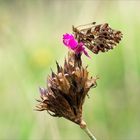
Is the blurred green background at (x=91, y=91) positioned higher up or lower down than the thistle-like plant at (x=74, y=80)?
higher up

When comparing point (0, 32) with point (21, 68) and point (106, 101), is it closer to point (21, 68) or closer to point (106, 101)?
point (21, 68)

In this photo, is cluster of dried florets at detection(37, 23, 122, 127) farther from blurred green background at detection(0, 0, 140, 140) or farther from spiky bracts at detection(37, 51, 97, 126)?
blurred green background at detection(0, 0, 140, 140)

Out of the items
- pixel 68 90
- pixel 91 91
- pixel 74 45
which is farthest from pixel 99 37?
pixel 91 91

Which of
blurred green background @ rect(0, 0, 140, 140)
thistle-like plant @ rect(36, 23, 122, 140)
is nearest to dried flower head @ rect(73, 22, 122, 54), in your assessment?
thistle-like plant @ rect(36, 23, 122, 140)

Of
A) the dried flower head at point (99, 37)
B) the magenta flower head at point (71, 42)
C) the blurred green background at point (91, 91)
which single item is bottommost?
the dried flower head at point (99, 37)

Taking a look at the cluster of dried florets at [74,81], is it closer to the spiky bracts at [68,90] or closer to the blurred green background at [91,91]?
the spiky bracts at [68,90]

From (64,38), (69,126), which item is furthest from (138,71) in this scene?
(64,38)

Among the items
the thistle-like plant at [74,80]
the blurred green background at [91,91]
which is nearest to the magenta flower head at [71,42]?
the thistle-like plant at [74,80]

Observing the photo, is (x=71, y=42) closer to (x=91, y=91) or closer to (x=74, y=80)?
(x=74, y=80)
